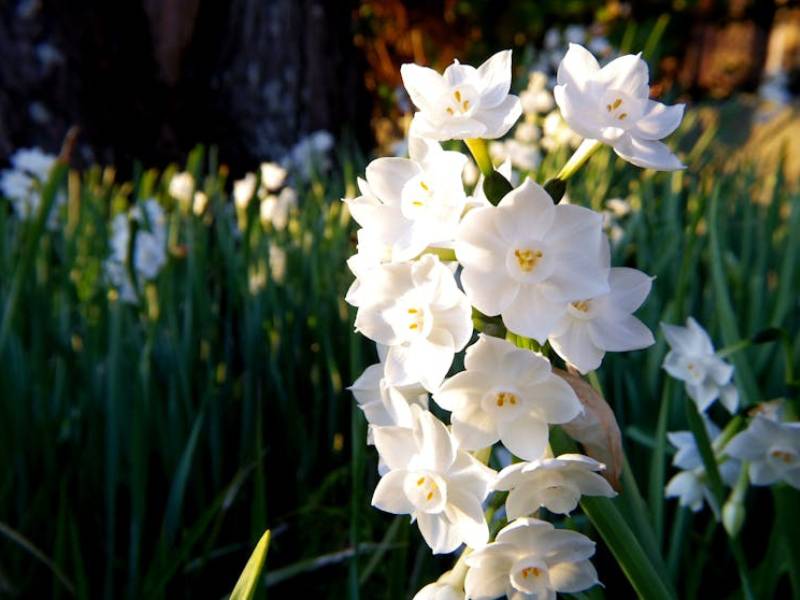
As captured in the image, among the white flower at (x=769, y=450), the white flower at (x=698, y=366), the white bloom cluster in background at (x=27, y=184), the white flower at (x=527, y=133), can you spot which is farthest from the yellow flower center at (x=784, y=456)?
the white flower at (x=527, y=133)

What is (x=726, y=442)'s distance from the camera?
2.84ft

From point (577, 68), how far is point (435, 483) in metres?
0.27

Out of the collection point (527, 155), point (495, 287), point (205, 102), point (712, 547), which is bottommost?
point (712, 547)

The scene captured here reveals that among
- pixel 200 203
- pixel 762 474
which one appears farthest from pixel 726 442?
pixel 200 203

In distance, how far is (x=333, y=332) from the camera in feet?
4.79

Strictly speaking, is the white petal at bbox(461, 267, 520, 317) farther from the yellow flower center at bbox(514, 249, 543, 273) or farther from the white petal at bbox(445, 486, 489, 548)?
the white petal at bbox(445, 486, 489, 548)

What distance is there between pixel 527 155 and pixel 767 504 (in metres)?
1.14

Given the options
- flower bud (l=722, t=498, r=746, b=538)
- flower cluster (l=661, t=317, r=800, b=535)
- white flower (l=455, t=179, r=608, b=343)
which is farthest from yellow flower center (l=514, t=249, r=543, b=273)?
flower bud (l=722, t=498, r=746, b=538)

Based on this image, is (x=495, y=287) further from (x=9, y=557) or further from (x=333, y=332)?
(x=333, y=332)

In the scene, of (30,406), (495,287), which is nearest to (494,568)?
(495,287)

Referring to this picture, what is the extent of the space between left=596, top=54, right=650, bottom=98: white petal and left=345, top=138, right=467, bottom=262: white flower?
0.35 ft

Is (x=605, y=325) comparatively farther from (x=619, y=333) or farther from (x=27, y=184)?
(x=27, y=184)

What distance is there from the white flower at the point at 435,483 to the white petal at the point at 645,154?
0.65ft

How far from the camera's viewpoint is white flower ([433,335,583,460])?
0.50 m
